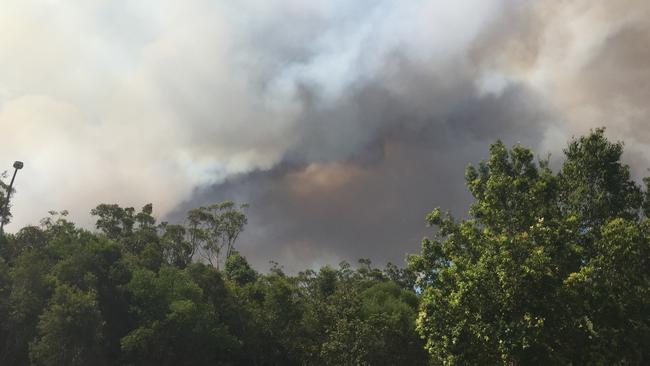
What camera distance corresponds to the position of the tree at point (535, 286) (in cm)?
2119

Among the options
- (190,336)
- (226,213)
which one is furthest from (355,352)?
(226,213)

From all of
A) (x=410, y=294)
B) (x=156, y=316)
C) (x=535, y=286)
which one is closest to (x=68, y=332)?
(x=156, y=316)

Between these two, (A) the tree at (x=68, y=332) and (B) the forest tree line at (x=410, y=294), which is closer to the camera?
(B) the forest tree line at (x=410, y=294)

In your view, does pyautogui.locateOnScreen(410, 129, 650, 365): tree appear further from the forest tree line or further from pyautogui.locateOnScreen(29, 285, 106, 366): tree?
pyautogui.locateOnScreen(29, 285, 106, 366): tree

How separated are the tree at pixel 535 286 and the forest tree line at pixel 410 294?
60 millimetres

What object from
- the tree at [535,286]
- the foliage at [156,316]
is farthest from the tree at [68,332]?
the tree at [535,286]

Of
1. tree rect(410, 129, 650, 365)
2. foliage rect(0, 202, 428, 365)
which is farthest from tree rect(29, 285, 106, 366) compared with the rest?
tree rect(410, 129, 650, 365)

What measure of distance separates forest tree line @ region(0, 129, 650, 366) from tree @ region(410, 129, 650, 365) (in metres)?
0.06

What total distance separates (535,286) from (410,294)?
45.0 metres

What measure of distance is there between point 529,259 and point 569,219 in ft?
10.4

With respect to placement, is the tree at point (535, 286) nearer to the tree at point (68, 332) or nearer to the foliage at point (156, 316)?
the foliage at point (156, 316)

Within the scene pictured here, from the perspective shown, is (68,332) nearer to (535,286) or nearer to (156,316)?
(156,316)

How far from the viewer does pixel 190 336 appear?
151 feet

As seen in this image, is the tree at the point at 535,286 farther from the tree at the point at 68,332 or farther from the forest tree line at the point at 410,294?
the tree at the point at 68,332
